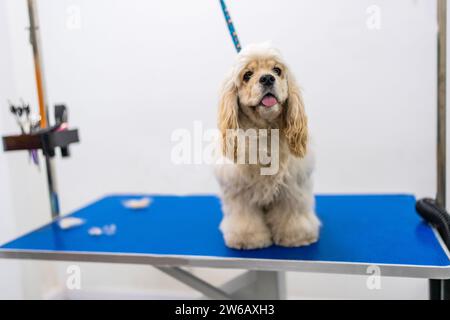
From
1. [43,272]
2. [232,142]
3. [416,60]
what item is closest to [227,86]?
[232,142]

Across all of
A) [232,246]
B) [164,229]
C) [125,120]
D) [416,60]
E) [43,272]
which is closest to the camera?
[232,246]

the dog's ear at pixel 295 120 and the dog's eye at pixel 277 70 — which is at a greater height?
the dog's eye at pixel 277 70

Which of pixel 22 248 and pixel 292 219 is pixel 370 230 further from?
pixel 22 248

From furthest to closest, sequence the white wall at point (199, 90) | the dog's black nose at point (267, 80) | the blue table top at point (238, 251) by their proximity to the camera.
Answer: the white wall at point (199, 90)
the blue table top at point (238, 251)
the dog's black nose at point (267, 80)

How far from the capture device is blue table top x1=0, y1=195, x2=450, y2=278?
1.15m

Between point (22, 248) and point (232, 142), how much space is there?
Result: 2.73 ft

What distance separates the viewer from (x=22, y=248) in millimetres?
1336

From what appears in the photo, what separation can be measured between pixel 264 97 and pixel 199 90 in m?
0.84

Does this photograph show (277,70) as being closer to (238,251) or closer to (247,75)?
(247,75)

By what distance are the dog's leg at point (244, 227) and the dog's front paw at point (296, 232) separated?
1.5 inches

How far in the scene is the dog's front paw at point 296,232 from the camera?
122cm

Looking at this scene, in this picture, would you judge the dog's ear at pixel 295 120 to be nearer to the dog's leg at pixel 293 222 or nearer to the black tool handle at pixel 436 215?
the dog's leg at pixel 293 222

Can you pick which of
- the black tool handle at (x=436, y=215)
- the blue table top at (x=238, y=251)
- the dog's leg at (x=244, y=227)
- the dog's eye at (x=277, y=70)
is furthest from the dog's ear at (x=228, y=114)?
the black tool handle at (x=436, y=215)

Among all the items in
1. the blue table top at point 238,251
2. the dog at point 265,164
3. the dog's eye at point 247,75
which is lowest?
the blue table top at point 238,251
